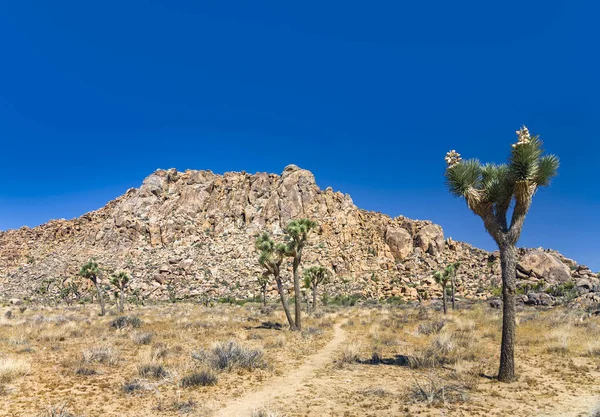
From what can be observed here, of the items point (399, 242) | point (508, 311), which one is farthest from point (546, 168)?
point (399, 242)

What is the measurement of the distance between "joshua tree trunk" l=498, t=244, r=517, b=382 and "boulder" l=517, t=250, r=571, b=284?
4937 cm

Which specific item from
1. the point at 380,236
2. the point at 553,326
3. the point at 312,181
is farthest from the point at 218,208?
the point at 553,326

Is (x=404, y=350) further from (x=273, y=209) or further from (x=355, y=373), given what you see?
(x=273, y=209)

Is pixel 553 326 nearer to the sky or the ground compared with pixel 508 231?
nearer to the ground

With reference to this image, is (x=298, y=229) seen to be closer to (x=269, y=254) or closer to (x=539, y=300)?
(x=269, y=254)

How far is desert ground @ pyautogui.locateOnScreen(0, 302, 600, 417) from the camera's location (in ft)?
27.7

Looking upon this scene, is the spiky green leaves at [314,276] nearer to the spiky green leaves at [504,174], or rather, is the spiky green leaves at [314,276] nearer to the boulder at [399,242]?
the spiky green leaves at [504,174]

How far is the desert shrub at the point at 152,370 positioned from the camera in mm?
10933

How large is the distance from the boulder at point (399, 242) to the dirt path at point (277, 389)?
63186mm

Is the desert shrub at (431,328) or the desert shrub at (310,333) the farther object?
the desert shrub at (431,328)

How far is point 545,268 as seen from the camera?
52406 mm

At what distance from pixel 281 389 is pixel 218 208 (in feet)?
270

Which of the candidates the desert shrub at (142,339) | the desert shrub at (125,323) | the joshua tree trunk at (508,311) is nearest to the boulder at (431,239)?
the desert shrub at (125,323)

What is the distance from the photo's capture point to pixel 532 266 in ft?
175
